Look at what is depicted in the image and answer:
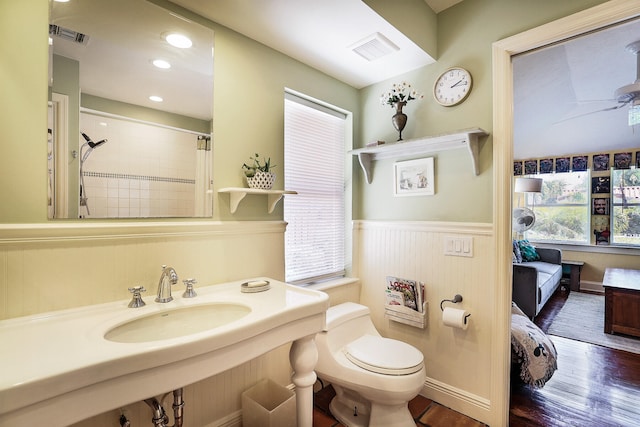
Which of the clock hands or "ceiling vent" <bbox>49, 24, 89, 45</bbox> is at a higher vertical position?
the clock hands

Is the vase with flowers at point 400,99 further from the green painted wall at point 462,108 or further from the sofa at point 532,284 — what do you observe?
the sofa at point 532,284

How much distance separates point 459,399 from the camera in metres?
1.89

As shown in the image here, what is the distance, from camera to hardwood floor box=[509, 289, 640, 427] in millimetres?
1821

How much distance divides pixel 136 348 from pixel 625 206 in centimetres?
659

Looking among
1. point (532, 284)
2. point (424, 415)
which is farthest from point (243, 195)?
point (532, 284)

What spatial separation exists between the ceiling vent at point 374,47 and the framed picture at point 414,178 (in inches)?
28.4

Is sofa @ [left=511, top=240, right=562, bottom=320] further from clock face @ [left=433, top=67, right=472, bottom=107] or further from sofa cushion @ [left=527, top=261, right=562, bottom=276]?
clock face @ [left=433, top=67, right=472, bottom=107]

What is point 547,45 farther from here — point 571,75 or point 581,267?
point 581,267

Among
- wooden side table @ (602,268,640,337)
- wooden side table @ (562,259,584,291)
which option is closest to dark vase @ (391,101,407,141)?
wooden side table @ (602,268,640,337)

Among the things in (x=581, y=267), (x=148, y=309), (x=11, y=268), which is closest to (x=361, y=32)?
(x=148, y=309)

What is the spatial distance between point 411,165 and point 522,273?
2.20 m

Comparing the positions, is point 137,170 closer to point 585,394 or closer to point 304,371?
point 304,371

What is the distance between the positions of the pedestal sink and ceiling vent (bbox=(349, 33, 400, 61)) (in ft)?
4.73

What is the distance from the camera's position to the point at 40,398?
68 centimetres
